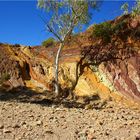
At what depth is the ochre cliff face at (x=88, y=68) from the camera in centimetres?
2572

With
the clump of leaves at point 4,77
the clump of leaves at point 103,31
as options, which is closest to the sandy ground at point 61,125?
the clump of leaves at point 4,77

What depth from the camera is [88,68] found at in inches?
1099

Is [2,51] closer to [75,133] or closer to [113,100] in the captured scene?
[113,100]

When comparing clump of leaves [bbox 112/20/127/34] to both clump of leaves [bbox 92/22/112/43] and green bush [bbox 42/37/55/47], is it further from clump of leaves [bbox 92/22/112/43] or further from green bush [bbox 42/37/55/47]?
green bush [bbox 42/37/55/47]

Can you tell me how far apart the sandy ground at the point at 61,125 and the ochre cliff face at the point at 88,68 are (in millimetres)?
5629

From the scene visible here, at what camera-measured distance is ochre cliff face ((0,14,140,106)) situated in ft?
84.4

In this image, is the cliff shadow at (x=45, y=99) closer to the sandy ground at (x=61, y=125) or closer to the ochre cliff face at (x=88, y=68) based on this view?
the ochre cliff face at (x=88, y=68)

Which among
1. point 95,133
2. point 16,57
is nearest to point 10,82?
point 16,57

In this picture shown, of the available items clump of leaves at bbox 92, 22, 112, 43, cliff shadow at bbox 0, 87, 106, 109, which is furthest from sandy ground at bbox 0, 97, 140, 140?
clump of leaves at bbox 92, 22, 112, 43

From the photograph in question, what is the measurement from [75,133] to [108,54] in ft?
43.7

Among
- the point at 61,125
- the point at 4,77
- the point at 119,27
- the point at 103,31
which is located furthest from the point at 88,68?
the point at 61,125

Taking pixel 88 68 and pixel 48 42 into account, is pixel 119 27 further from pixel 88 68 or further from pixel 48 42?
pixel 48 42

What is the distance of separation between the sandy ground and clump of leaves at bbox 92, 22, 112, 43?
9999 millimetres

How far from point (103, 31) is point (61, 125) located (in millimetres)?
14511
